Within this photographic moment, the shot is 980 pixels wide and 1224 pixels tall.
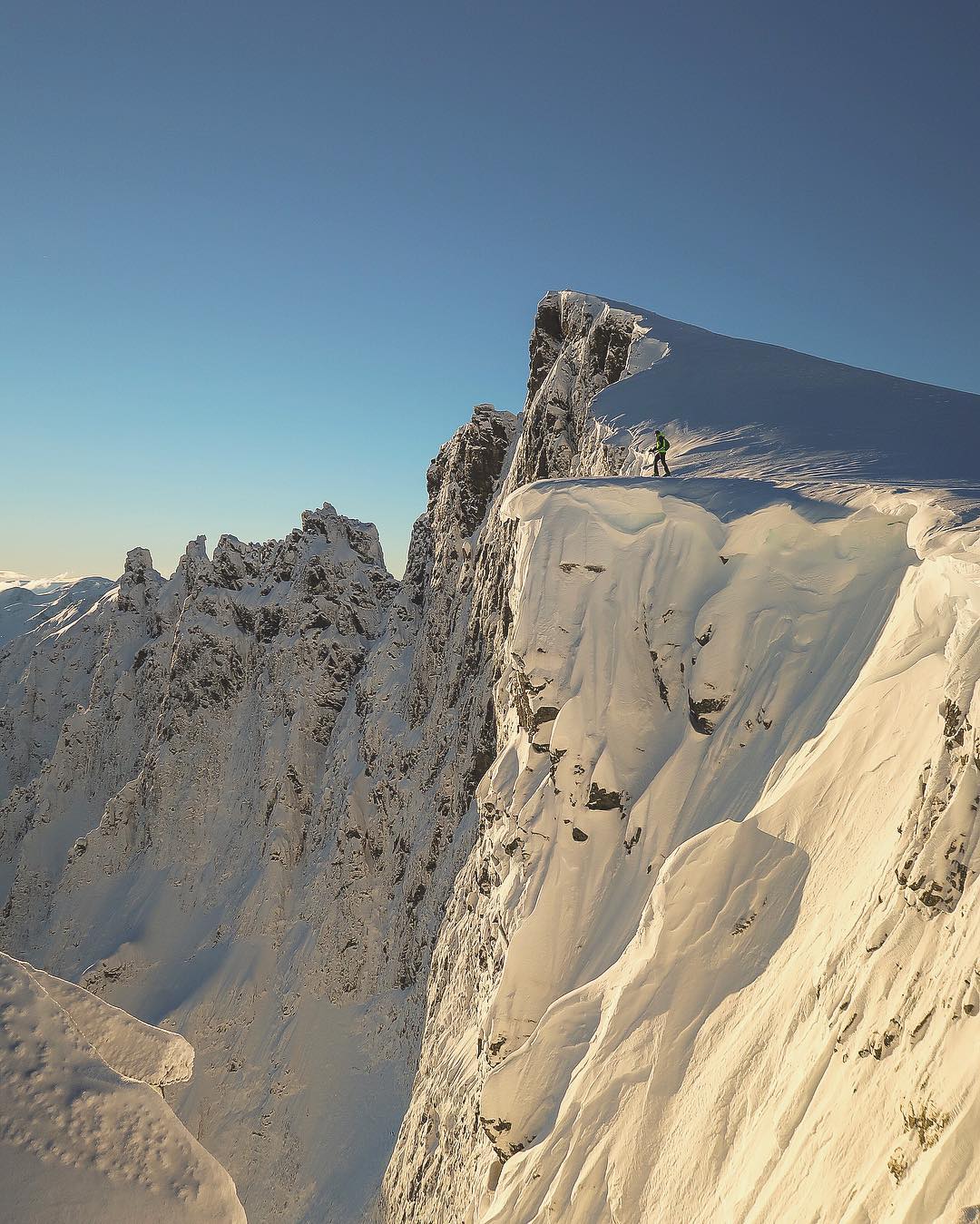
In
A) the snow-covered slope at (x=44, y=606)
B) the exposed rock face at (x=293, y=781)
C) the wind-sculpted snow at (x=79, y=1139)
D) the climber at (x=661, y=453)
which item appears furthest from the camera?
the snow-covered slope at (x=44, y=606)

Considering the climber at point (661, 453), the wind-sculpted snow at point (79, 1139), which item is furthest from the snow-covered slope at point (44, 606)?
the wind-sculpted snow at point (79, 1139)

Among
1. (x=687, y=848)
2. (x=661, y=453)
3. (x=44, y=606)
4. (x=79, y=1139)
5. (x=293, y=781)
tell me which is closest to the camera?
(x=79, y=1139)

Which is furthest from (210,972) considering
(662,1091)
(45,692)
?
(45,692)

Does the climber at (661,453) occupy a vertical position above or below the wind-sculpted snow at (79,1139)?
above

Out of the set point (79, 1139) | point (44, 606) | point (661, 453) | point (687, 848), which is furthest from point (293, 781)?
point (44, 606)

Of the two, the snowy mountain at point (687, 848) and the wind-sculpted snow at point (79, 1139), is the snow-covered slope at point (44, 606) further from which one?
the wind-sculpted snow at point (79, 1139)

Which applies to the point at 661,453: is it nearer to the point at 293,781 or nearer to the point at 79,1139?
the point at 79,1139

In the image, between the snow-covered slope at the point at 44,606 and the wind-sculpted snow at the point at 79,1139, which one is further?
the snow-covered slope at the point at 44,606

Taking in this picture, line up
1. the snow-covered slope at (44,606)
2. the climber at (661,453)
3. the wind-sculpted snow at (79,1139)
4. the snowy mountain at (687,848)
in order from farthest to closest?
1. the snow-covered slope at (44,606)
2. the climber at (661,453)
3. the snowy mountain at (687,848)
4. the wind-sculpted snow at (79,1139)

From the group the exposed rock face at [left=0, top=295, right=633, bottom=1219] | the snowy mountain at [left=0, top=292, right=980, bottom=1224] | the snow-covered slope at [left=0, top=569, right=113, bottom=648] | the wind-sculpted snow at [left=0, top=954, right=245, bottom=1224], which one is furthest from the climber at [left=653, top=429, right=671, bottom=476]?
the snow-covered slope at [left=0, top=569, right=113, bottom=648]

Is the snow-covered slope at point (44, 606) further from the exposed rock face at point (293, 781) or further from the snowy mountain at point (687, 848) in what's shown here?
the snowy mountain at point (687, 848)
